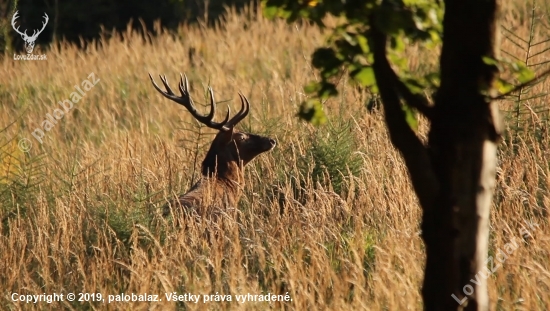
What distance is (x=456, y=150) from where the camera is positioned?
3.30 meters

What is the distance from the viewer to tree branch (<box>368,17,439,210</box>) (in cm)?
332

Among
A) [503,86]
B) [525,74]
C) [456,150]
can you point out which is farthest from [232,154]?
[525,74]

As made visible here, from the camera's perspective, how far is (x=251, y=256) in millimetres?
5344

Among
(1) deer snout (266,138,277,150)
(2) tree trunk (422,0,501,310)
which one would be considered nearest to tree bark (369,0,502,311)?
(2) tree trunk (422,0,501,310)

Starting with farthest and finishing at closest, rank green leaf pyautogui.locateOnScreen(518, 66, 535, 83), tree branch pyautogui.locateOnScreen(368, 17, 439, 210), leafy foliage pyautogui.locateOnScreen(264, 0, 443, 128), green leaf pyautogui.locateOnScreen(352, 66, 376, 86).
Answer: green leaf pyautogui.locateOnScreen(352, 66, 376, 86) → tree branch pyautogui.locateOnScreen(368, 17, 439, 210) → green leaf pyautogui.locateOnScreen(518, 66, 535, 83) → leafy foliage pyautogui.locateOnScreen(264, 0, 443, 128)

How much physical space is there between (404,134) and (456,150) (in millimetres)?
216

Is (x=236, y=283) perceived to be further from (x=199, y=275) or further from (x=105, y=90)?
(x=105, y=90)

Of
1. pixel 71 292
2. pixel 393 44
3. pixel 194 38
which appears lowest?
pixel 71 292

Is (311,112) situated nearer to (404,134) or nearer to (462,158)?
(404,134)

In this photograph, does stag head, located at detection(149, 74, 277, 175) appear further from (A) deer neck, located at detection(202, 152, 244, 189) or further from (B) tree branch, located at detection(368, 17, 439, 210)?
(B) tree branch, located at detection(368, 17, 439, 210)

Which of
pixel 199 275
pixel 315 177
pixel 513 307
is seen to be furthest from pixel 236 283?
pixel 315 177

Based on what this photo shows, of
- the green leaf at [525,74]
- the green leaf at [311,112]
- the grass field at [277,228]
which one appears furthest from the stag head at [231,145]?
the green leaf at [525,74]

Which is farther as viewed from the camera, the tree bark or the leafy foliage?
the tree bark

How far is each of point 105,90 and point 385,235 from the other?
27.8ft
